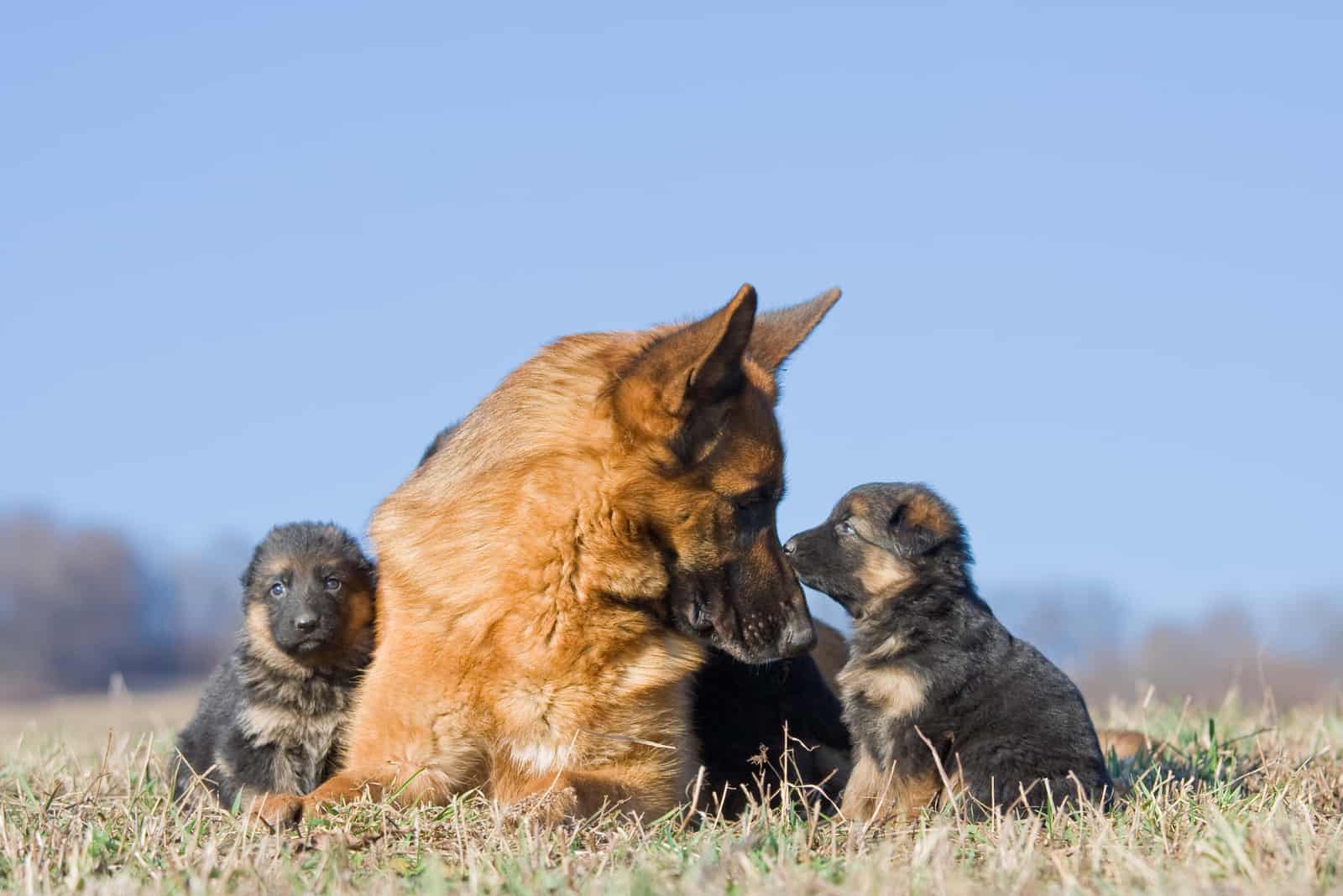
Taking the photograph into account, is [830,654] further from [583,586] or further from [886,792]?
[583,586]

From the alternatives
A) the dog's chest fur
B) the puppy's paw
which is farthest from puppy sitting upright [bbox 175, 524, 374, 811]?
the puppy's paw

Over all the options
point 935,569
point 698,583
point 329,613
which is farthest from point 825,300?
point 329,613

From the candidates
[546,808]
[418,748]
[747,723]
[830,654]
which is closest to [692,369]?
[546,808]

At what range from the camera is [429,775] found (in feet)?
14.7

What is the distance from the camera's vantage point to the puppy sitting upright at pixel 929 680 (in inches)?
189

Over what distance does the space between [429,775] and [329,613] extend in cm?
153

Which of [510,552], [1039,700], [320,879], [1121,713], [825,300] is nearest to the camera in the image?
[320,879]

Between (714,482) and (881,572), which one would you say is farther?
(881,572)

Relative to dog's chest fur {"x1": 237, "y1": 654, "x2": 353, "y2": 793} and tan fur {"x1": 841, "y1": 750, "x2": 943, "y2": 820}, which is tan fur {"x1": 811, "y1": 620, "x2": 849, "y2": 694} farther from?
dog's chest fur {"x1": 237, "y1": 654, "x2": 353, "y2": 793}

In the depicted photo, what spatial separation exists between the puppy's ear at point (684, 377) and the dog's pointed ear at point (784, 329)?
2.66ft

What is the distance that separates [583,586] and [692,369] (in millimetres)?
830

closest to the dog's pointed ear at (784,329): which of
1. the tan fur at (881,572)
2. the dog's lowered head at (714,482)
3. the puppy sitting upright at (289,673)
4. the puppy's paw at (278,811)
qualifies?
the dog's lowered head at (714,482)

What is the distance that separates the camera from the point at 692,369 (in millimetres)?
4281

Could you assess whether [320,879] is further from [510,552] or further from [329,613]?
[329,613]
